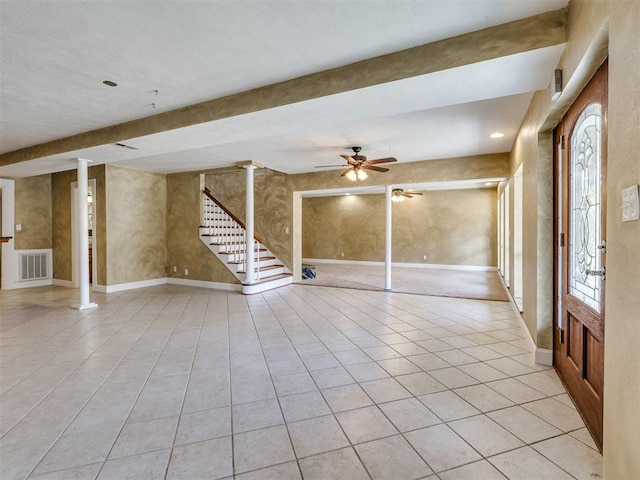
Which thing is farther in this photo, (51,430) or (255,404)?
(255,404)

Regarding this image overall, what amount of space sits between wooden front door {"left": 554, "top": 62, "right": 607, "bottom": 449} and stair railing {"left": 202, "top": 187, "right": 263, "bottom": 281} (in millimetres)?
5485

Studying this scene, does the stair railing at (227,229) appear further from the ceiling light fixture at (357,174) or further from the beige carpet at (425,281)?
the ceiling light fixture at (357,174)

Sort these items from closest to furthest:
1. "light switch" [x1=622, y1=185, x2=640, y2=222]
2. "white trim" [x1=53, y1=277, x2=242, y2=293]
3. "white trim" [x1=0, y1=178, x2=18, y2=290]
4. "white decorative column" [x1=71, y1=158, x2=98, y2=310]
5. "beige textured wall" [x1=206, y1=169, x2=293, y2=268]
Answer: "light switch" [x1=622, y1=185, x2=640, y2=222] < "white decorative column" [x1=71, y1=158, x2=98, y2=310] < "white trim" [x1=53, y1=277, x2=242, y2=293] < "white trim" [x1=0, y1=178, x2=18, y2=290] < "beige textured wall" [x1=206, y1=169, x2=293, y2=268]

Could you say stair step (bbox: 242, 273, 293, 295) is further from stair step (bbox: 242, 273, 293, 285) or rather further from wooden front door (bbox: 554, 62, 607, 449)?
wooden front door (bbox: 554, 62, 607, 449)

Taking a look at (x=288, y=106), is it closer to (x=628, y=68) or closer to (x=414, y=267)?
(x=628, y=68)

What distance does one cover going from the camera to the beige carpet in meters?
6.64

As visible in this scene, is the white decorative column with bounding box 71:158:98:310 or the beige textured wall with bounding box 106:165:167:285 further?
the beige textured wall with bounding box 106:165:167:285

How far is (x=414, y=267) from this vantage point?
10.7 m

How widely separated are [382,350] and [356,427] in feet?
4.68

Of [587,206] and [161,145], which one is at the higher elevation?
[161,145]

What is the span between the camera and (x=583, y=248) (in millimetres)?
2283

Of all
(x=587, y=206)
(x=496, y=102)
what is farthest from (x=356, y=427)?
(x=496, y=102)

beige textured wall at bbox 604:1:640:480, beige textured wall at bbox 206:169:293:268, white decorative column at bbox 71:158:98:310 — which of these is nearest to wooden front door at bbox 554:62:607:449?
beige textured wall at bbox 604:1:640:480

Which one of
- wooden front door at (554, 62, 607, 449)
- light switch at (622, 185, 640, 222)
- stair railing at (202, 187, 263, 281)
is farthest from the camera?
stair railing at (202, 187, 263, 281)
